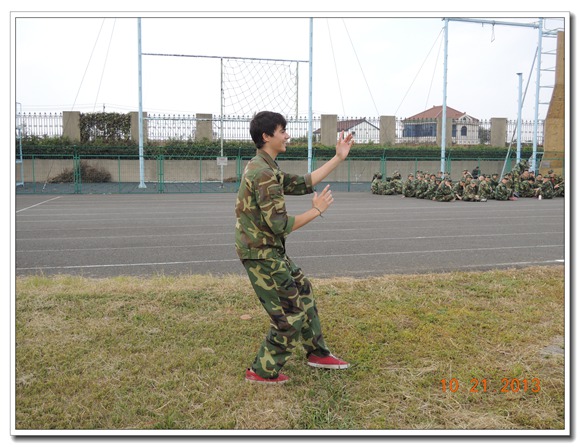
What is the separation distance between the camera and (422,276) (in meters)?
7.11

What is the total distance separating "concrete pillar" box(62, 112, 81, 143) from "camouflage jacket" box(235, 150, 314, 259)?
31.7m

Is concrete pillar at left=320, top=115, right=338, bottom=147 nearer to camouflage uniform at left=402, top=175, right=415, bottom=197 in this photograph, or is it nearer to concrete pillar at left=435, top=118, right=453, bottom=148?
concrete pillar at left=435, top=118, right=453, bottom=148

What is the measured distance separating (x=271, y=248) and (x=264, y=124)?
830mm

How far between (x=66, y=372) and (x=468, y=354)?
3088mm

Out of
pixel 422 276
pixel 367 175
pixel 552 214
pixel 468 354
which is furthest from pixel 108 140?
pixel 468 354

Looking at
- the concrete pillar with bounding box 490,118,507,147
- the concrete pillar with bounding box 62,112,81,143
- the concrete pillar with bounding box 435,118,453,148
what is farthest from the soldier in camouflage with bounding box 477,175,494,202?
the concrete pillar with bounding box 62,112,81,143

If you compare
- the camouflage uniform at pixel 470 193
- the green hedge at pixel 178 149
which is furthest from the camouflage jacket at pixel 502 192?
the green hedge at pixel 178 149

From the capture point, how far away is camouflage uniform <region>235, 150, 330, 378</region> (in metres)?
3.62

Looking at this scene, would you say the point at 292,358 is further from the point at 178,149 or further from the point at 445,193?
the point at 178,149

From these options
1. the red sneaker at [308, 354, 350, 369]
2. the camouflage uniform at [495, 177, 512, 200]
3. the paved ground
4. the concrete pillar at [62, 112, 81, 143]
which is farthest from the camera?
the concrete pillar at [62, 112, 81, 143]

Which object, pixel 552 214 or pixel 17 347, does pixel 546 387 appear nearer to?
pixel 17 347

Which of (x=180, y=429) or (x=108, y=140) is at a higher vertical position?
(x=108, y=140)

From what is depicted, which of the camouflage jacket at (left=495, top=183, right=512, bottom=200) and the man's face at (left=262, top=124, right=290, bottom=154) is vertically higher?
the man's face at (left=262, top=124, right=290, bottom=154)

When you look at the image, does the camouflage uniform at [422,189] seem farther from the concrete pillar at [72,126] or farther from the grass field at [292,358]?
the concrete pillar at [72,126]
